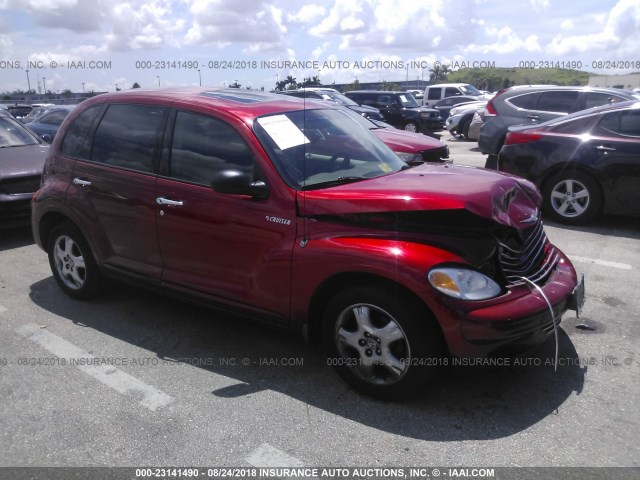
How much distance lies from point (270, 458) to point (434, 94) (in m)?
25.5

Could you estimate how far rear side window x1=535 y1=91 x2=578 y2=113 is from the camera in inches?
441

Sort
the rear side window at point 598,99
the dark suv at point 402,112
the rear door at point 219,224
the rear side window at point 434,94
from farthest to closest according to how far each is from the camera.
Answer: the rear side window at point 434,94
the dark suv at point 402,112
the rear side window at point 598,99
the rear door at point 219,224

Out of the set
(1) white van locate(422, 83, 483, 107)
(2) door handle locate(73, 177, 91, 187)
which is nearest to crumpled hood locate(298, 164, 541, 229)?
(2) door handle locate(73, 177, 91, 187)

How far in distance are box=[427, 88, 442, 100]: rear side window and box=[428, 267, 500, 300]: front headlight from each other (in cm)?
2463

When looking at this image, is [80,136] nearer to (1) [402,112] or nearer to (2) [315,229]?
(2) [315,229]

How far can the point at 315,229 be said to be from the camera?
11.2 feet

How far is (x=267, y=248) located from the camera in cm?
358

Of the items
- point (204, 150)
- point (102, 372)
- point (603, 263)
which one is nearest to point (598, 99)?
point (603, 263)

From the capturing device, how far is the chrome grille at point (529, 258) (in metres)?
3.24

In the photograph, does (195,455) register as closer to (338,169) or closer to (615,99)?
(338,169)

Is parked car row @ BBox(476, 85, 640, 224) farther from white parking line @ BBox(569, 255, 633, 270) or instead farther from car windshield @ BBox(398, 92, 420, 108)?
car windshield @ BBox(398, 92, 420, 108)

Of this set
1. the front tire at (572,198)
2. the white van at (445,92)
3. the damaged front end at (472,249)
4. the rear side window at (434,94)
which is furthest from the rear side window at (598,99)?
the rear side window at (434,94)

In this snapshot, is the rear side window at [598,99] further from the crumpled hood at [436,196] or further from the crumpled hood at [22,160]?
the crumpled hood at [22,160]

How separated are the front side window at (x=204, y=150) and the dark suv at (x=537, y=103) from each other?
7897 mm
